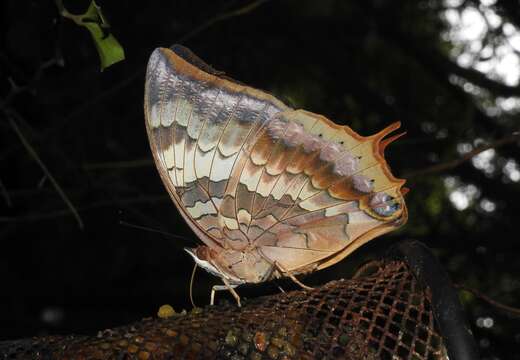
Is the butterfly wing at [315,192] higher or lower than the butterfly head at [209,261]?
higher

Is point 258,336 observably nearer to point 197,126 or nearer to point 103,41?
point 197,126

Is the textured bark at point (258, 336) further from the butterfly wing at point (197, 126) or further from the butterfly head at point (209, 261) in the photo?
the butterfly wing at point (197, 126)

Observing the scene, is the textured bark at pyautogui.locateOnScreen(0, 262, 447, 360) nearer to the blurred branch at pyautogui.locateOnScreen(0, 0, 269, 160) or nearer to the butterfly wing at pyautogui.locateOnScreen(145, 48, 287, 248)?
the butterfly wing at pyautogui.locateOnScreen(145, 48, 287, 248)

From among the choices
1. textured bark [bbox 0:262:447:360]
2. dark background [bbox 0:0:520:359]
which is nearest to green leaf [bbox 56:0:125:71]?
textured bark [bbox 0:262:447:360]

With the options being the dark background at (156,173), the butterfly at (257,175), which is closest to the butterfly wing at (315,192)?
the butterfly at (257,175)

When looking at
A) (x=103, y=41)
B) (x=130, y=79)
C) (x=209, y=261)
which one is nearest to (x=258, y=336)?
(x=209, y=261)

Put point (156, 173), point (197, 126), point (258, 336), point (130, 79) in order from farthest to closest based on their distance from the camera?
point (156, 173) → point (130, 79) → point (197, 126) → point (258, 336)
